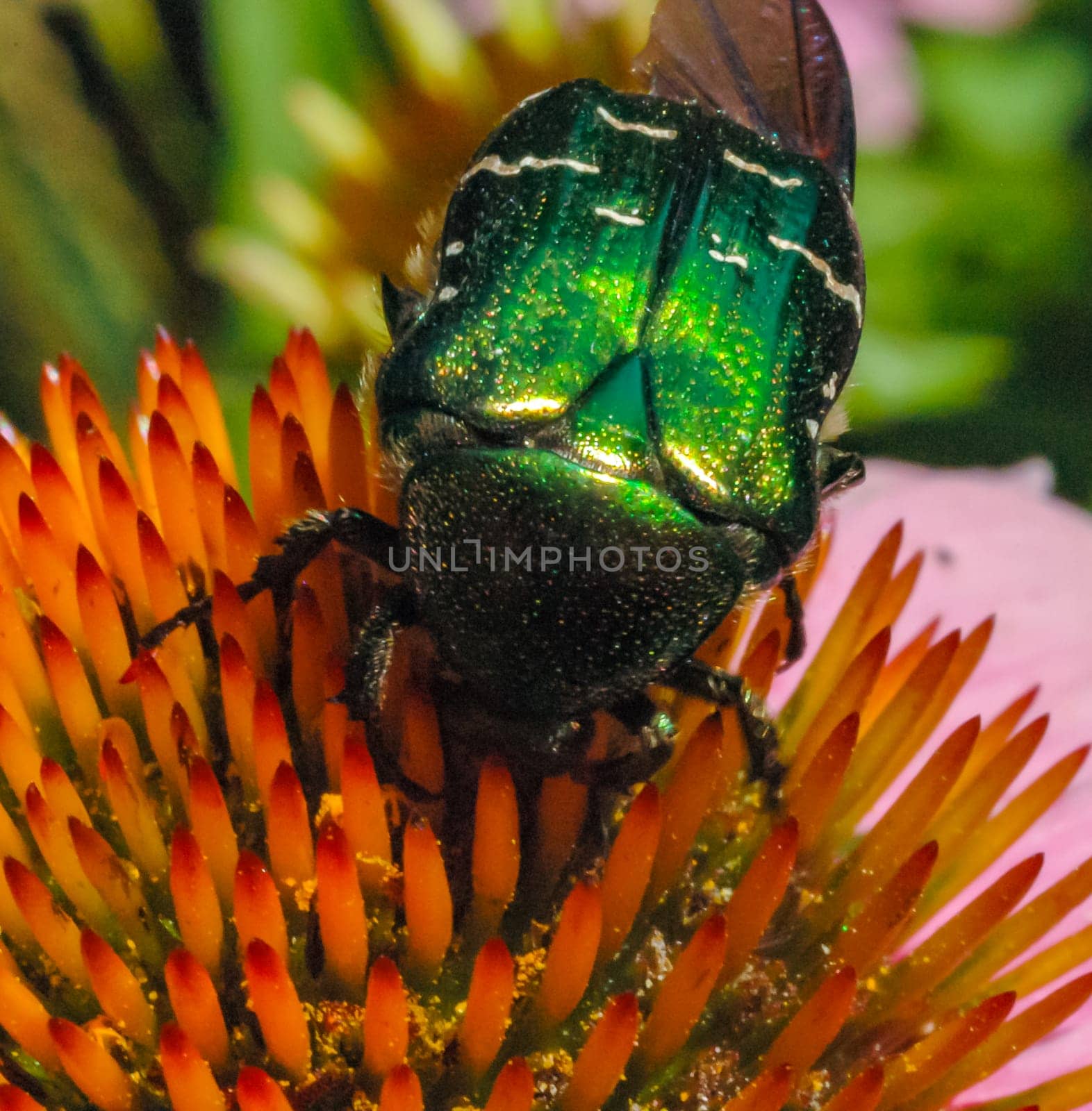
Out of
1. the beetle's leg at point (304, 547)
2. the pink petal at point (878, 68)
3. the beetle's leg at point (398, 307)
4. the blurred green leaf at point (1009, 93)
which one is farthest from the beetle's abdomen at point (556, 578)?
the blurred green leaf at point (1009, 93)

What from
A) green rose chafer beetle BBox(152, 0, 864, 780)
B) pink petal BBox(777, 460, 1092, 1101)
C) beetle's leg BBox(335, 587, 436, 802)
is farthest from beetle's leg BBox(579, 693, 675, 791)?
pink petal BBox(777, 460, 1092, 1101)

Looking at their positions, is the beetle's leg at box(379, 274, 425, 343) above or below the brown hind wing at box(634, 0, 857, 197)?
below

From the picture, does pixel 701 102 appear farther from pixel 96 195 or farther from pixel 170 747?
pixel 96 195

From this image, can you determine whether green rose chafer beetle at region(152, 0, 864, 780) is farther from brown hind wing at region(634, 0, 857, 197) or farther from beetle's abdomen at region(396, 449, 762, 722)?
brown hind wing at region(634, 0, 857, 197)

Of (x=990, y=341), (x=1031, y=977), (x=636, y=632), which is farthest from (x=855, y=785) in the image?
(x=990, y=341)

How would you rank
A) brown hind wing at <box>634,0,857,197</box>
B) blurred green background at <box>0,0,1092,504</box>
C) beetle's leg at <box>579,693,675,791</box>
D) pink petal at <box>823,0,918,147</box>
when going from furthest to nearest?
pink petal at <box>823,0,918,147</box> → blurred green background at <box>0,0,1092,504</box> → brown hind wing at <box>634,0,857,197</box> → beetle's leg at <box>579,693,675,791</box>

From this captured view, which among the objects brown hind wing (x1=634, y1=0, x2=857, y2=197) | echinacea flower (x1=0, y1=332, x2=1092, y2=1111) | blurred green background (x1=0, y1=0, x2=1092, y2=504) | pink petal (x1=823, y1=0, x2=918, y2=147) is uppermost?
pink petal (x1=823, y1=0, x2=918, y2=147)

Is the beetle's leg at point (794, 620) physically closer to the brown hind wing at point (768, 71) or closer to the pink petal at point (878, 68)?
the brown hind wing at point (768, 71)
